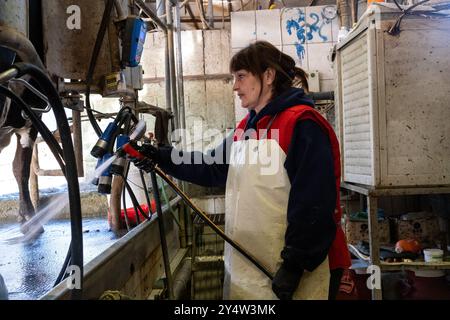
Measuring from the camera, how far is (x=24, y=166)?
1.90 metres

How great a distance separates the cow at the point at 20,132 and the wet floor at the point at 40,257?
183 millimetres

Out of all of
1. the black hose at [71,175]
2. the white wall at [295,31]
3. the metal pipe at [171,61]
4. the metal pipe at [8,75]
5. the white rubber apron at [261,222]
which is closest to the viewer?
the metal pipe at [8,75]

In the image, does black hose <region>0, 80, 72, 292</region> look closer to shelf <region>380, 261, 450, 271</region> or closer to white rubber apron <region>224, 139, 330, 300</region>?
white rubber apron <region>224, 139, 330, 300</region>

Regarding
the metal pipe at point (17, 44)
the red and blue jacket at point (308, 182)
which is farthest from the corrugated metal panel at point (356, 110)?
the metal pipe at point (17, 44)

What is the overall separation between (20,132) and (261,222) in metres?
1.24

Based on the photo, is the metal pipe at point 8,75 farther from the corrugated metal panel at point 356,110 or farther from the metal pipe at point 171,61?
the metal pipe at point 171,61

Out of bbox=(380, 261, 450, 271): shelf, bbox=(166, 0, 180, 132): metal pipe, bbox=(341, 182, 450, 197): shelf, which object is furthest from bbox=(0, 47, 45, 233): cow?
bbox=(380, 261, 450, 271): shelf

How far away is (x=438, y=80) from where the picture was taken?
2.08 metres

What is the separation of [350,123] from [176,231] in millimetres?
1398

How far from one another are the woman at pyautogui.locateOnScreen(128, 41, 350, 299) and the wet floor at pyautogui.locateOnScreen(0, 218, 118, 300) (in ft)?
1.85

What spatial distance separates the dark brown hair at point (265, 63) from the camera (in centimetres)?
134
